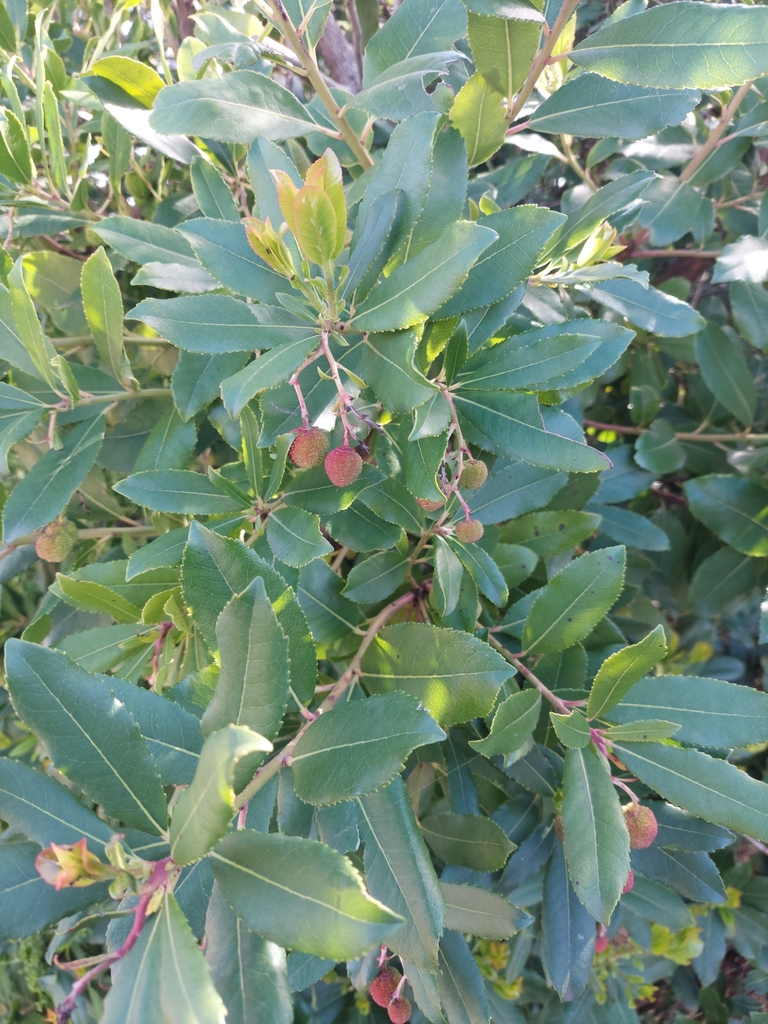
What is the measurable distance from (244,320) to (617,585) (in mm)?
646

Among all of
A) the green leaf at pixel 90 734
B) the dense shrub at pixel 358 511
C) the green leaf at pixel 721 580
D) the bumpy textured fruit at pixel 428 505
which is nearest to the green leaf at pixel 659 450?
the dense shrub at pixel 358 511

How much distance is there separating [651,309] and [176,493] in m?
0.91

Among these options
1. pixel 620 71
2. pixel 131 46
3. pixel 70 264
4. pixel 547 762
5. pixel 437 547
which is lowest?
pixel 547 762

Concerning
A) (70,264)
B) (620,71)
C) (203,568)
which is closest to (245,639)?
(203,568)

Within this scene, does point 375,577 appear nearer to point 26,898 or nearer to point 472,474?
point 472,474

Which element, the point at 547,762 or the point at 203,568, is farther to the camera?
the point at 547,762

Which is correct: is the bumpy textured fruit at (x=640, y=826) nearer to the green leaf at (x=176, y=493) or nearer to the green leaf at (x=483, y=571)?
the green leaf at (x=483, y=571)

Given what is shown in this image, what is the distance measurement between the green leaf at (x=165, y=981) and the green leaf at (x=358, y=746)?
0.55 ft

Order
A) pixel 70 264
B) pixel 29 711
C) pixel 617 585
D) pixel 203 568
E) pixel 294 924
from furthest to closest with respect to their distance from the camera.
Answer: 1. pixel 70 264
2. pixel 617 585
3. pixel 203 568
4. pixel 29 711
5. pixel 294 924

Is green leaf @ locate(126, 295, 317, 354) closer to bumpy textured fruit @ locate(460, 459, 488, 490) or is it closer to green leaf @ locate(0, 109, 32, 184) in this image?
bumpy textured fruit @ locate(460, 459, 488, 490)

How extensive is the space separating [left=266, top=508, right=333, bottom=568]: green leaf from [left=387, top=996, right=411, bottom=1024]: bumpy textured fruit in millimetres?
675

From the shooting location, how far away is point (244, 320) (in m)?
0.81

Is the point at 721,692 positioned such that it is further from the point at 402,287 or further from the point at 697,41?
the point at 697,41

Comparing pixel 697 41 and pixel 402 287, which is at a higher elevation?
pixel 697 41
